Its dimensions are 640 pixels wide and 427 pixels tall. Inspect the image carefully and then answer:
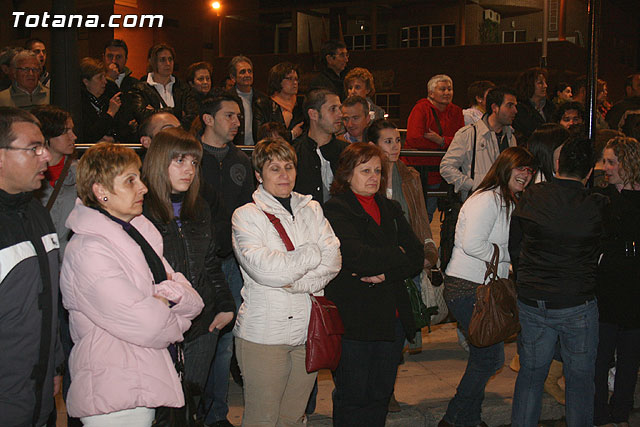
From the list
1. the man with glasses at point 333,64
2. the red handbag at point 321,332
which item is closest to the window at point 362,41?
the man with glasses at point 333,64

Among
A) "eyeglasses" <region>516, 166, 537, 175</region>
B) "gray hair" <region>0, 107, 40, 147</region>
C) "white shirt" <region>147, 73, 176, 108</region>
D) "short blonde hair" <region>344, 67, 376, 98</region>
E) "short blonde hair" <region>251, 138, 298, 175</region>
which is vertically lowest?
"eyeglasses" <region>516, 166, 537, 175</region>

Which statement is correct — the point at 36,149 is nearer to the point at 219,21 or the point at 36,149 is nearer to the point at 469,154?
the point at 469,154

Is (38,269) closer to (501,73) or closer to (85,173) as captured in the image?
(85,173)

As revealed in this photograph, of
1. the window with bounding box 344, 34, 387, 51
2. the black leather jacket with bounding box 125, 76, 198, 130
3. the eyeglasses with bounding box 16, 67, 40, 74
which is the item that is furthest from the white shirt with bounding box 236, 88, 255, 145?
the window with bounding box 344, 34, 387, 51

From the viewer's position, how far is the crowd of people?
325 centimetres

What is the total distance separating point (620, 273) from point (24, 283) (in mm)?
4408

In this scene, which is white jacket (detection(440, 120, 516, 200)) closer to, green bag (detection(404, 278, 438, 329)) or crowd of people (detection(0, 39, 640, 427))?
crowd of people (detection(0, 39, 640, 427))

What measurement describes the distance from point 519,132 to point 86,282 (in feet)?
21.8

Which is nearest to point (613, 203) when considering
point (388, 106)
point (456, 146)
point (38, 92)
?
point (456, 146)

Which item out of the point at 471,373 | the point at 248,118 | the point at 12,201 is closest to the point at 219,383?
the point at 471,373

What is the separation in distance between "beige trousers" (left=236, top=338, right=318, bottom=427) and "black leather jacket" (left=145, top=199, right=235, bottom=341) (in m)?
0.29

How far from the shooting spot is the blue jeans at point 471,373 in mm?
5184

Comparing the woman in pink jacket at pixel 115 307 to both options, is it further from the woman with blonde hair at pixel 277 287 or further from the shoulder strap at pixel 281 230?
the shoulder strap at pixel 281 230

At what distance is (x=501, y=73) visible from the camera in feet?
72.0
